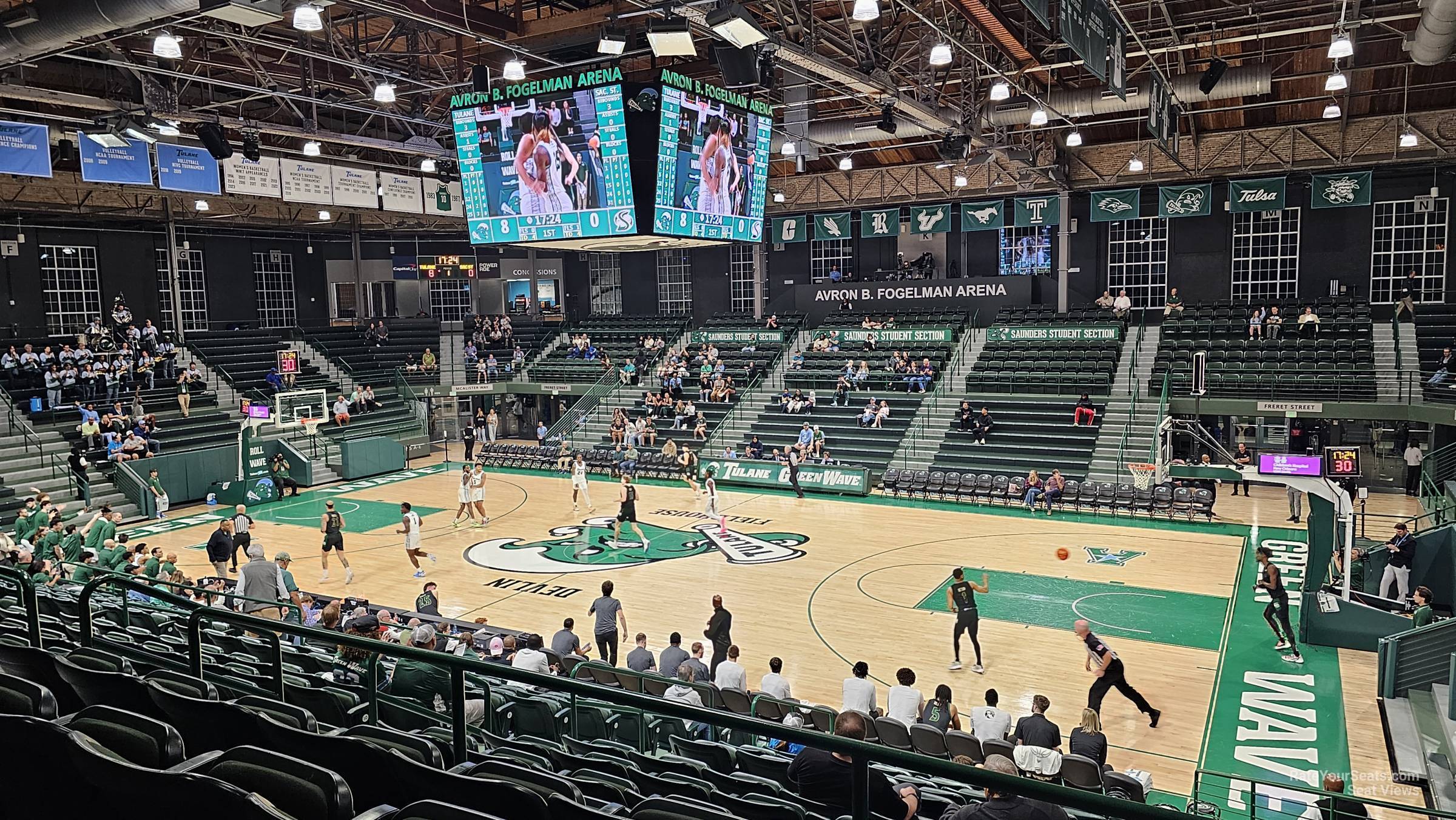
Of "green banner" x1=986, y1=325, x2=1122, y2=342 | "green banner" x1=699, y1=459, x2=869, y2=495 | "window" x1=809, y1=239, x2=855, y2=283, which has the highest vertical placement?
"window" x1=809, y1=239, x2=855, y2=283

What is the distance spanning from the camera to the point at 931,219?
33.3m

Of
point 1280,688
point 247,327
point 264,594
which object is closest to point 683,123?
point 264,594

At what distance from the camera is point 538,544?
2097cm

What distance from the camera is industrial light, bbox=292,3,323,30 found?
12719 mm

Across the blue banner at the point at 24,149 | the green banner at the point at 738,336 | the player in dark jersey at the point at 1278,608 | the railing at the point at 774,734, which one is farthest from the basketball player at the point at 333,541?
the green banner at the point at 738,336

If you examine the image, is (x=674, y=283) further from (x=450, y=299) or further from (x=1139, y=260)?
(x=1139, y=260)

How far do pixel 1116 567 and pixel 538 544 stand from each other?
A: 11847 mm

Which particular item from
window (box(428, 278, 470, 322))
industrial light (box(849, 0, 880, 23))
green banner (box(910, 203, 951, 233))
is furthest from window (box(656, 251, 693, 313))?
industrial light (box(849, 0, 880, 23))

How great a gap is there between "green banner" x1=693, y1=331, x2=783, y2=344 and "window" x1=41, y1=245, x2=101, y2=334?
70.7 feet

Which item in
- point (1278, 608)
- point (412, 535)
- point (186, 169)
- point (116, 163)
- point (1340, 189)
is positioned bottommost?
point (1278, 608)

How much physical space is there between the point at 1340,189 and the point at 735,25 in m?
23.2

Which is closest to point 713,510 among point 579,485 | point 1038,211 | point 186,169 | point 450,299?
point 579,485

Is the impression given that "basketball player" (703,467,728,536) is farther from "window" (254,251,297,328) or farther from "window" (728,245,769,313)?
"window" (254,251,297,328)

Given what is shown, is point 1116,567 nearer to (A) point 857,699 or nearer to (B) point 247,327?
(A) point 857,699
